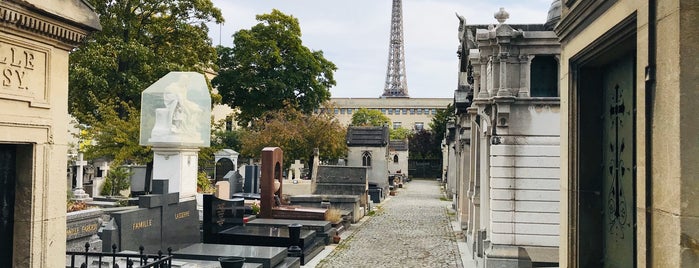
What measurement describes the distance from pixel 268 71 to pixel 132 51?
60.7 feet

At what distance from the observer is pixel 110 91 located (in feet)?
86.9

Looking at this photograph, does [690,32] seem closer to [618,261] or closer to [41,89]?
[618,261]

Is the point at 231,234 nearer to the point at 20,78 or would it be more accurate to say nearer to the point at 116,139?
the point at 20,78

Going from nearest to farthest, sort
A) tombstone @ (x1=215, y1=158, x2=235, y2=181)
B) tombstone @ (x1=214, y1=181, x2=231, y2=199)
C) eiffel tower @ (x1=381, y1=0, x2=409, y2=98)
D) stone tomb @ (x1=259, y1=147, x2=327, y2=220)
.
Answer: stone tomb @ (x1=259, y1=147, x2=327, y2=220)
tombstone @ (x1=214, y1=181, x2=231, y2=199)
tombstone @ (x1=215, y1=158, x2=235, y2=181)
eiffel tower @ (x1=381, y1=0, x2=409, y2=98)

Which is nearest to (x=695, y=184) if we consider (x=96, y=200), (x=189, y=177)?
(x=189, y=177)

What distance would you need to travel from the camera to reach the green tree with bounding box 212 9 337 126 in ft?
142

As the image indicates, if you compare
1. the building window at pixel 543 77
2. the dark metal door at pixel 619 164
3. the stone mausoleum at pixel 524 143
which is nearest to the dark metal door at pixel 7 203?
the dark metal door at pixel 619 164

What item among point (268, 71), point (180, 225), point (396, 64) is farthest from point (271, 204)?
point (396, 64)

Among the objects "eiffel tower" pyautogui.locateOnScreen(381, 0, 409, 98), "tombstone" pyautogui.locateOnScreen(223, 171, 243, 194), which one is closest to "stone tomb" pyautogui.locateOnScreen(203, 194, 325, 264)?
"tombstone" pyautogui.locateOnScreen(223, 171, 243, 194)

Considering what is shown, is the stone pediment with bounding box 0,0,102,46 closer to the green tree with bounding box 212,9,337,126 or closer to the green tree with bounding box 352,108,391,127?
the green tree with bounding box 212,9,337,126

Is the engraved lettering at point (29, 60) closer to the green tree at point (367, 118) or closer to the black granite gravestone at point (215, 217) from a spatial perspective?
the black granite gravestone at point (215, 217)

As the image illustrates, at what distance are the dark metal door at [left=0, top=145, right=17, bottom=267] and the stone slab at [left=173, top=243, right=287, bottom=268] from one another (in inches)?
266

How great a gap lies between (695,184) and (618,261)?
1.67 meters

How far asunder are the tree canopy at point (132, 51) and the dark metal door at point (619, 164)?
75.8 ft
